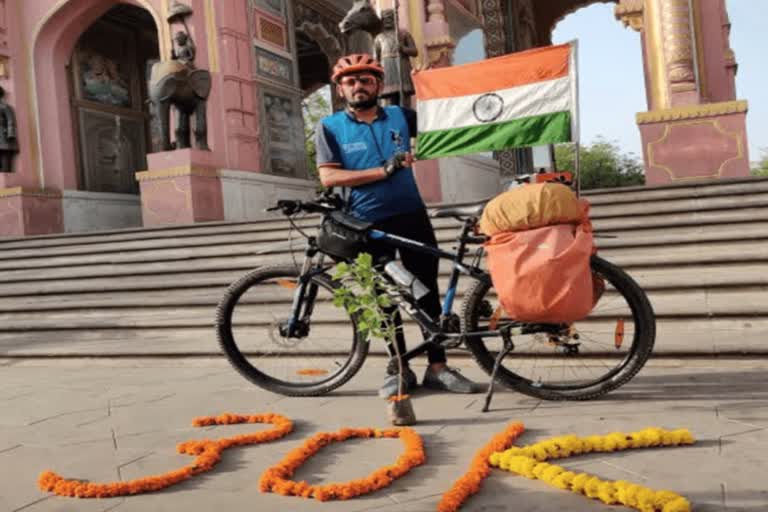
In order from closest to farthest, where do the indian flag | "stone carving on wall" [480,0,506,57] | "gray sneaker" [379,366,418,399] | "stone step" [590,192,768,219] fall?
"gray sneaker" [379,366,418,399], the indian flag, "stone step" [590,192,768,219], "stone carving on wall" [480,0,506,57]

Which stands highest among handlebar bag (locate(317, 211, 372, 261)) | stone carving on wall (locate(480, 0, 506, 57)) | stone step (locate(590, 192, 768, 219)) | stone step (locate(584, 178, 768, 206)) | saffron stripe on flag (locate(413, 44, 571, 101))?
stone carving on wall (locate(480, 0, 506, 57))

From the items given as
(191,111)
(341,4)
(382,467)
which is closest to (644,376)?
(382,467)

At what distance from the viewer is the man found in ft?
12.5

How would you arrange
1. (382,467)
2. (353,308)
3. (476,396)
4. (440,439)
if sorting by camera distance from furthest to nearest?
1. (476,396)
2. (353,308)
3. (440,439)
4. (382,467)

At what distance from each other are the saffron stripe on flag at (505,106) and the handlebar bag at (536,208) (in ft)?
4.70

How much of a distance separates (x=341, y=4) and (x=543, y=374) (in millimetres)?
16314

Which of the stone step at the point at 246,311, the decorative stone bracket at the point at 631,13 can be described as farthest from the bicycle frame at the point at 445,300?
the decorative stone bracket at the point at 631,13

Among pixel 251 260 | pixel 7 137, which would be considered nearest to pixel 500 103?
pixel 251 260

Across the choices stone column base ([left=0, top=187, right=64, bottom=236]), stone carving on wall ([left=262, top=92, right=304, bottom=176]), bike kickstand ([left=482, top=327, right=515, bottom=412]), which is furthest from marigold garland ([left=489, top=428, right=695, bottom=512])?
stone column base ([left=0, top=187, right=64, bottom=236])

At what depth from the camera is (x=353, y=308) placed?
3.35 m

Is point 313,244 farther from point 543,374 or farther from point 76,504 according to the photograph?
point 76,504

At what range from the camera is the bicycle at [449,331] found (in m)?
3.50

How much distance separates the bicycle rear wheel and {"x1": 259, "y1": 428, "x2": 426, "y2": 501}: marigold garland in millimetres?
731

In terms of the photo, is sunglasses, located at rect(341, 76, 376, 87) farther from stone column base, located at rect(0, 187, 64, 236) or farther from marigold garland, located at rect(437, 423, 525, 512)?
stone column base, located at rect(0, 187, 64, 236)
